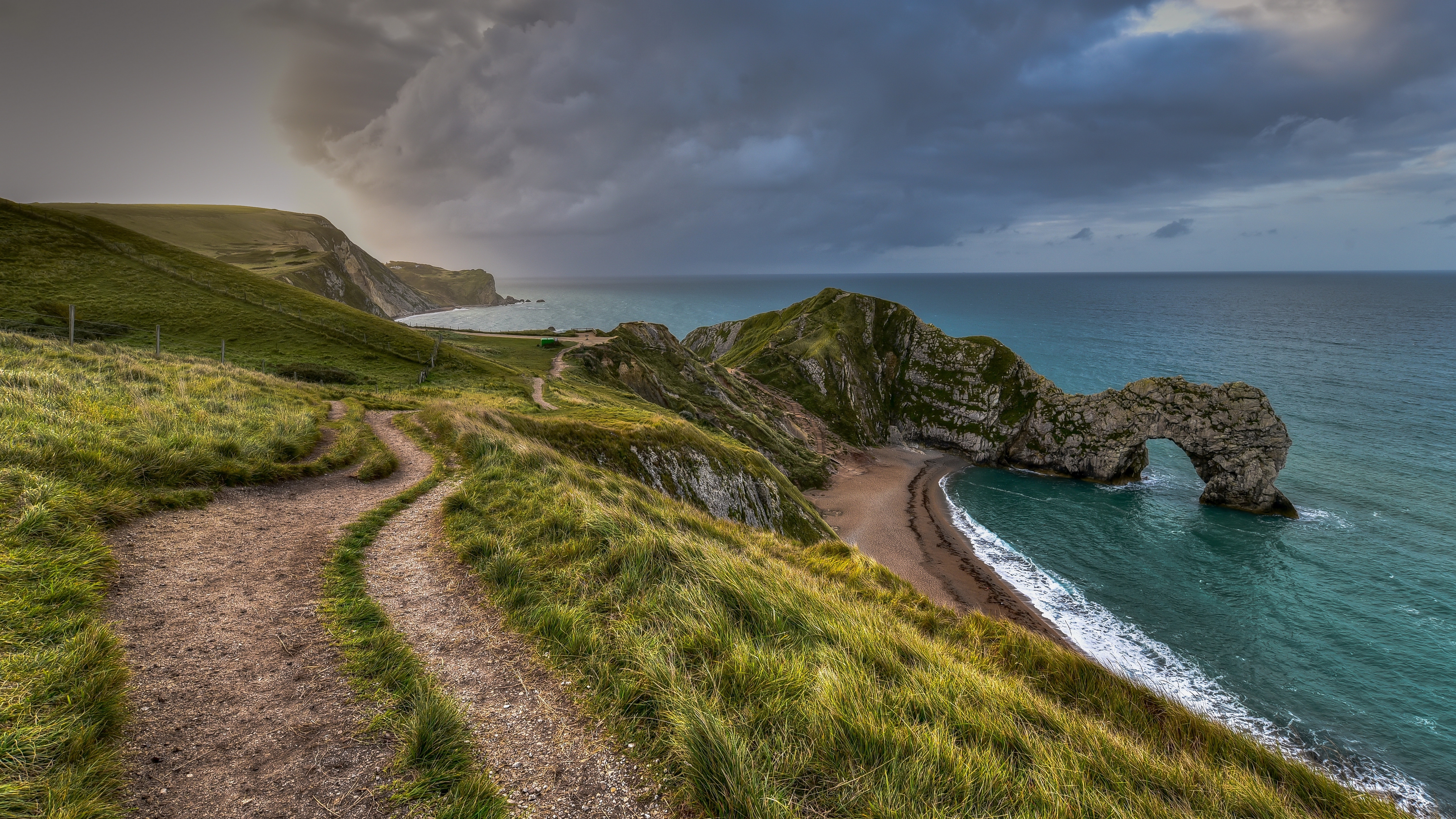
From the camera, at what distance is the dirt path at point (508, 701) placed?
175 inches

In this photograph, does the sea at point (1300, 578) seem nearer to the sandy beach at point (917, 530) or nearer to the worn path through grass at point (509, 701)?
the sandy beach at point (917, 530)

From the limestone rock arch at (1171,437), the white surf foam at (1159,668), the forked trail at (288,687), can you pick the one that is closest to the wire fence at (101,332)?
the forked trail at (288,687)

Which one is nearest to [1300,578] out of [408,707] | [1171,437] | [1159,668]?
[1159,668]

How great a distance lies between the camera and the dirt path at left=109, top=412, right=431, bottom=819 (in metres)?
4.27

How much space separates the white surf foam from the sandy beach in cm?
153

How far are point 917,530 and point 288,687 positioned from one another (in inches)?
2200

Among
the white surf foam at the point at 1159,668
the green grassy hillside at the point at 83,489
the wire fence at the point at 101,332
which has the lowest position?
the white surf foam at the point at 1159,668

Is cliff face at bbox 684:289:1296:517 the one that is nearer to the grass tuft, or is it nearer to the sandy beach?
the sandy beach

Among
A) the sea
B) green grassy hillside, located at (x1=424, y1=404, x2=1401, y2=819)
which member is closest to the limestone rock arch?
the sea

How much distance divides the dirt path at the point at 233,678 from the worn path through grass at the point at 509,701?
3.01ft

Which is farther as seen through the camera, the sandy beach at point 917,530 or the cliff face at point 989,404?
the cliff face at point 989,404

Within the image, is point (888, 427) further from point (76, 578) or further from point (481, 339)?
point (76, 578)

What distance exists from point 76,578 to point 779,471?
45488 millimetres

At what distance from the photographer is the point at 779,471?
4984 centimetres
